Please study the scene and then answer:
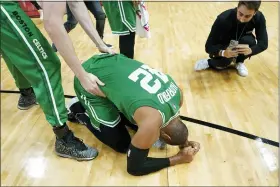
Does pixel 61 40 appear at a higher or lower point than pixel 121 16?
higher

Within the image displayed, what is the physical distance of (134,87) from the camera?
0.79 meters

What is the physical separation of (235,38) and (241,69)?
0.17 metres

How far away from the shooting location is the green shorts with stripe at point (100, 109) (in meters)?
0.91

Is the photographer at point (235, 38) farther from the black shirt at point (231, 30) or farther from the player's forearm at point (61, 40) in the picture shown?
the player's forearm at point (61, 40)

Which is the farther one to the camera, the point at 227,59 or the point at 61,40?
the point at 227,59

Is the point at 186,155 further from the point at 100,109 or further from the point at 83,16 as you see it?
the point at 83,16

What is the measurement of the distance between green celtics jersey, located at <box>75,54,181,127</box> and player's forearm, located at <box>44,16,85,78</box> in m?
0.12

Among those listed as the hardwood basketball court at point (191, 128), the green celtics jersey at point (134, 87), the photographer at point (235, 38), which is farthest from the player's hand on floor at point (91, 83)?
the photographer at point (235, 38)

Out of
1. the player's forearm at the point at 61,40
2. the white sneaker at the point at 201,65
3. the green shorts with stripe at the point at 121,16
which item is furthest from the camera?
the white sneaker at the point at 201,65

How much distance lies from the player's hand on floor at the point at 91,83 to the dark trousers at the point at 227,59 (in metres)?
0.85

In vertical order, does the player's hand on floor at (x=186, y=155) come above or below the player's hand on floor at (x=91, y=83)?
below

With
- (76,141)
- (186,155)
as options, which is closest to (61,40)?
(76,141)

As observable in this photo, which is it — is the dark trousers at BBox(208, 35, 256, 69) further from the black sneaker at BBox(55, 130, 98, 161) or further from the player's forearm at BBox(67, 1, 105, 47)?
the black sneaker at BBox(55, 130, 98, 161)

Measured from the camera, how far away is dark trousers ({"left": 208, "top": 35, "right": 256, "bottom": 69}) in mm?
1409
